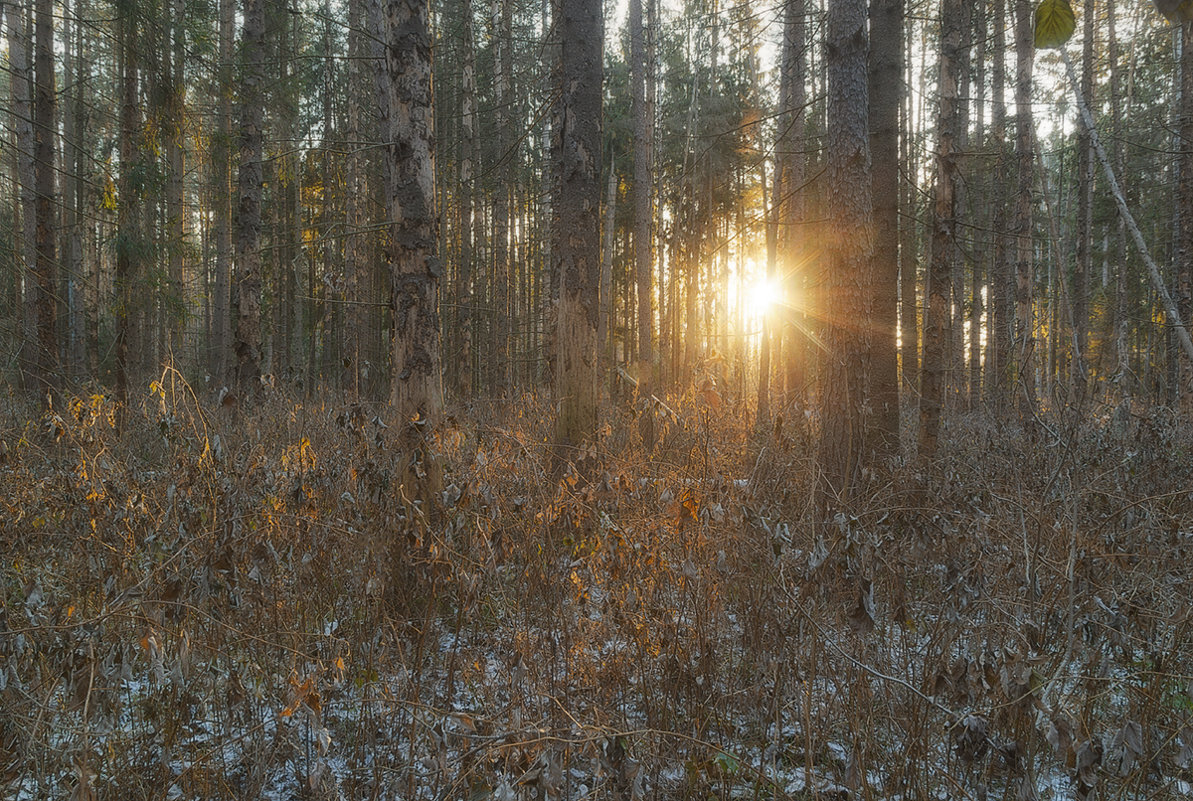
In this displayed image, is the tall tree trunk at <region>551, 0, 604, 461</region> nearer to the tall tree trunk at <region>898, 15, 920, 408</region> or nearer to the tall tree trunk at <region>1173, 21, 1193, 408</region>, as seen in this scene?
the tall tree trunk at <region>898, 15, 920, 408</region>

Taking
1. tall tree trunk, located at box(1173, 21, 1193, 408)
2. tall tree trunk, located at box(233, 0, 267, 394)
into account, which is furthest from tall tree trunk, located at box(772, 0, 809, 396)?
tall tree trunk, located at box(233, 0, 267, 394)

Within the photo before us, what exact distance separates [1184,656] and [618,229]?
23.0 meters

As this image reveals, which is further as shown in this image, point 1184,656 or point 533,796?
point 1184,656

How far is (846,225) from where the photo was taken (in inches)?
170

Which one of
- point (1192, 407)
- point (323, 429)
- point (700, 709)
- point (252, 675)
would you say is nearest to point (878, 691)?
point (700, 709)

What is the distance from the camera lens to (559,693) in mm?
2646

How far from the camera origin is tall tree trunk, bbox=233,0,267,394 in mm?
8359

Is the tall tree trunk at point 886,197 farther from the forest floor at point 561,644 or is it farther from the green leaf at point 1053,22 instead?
the green leaf at point 1053,22

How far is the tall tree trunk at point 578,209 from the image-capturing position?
17.0 ft

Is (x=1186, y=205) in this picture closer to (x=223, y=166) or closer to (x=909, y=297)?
(x=909, y=297)

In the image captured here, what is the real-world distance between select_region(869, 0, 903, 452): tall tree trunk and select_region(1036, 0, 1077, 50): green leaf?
506 cm

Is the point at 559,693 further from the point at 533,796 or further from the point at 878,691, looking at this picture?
the point at 878,691

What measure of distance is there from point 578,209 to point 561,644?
11.4 feet

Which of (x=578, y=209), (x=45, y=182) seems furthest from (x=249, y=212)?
(x=578, y=209)
